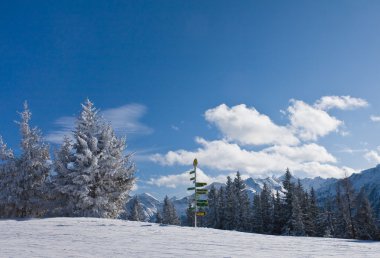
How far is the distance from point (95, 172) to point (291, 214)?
29.2 metres

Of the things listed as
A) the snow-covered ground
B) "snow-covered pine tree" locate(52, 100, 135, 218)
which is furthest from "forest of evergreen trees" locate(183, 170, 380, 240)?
the snow-covered ground

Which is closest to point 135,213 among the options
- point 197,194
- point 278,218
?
point 278,218

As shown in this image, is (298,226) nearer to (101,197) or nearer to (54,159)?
(101,197)

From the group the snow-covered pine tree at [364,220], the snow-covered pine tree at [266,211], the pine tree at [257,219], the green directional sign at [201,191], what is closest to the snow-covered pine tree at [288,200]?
the snow-covered pine tree at [266,211]

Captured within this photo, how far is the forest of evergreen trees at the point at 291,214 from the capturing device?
155ft

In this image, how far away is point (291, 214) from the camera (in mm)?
49094

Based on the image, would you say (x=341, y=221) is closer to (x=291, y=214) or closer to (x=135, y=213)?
(x=291, y=214)

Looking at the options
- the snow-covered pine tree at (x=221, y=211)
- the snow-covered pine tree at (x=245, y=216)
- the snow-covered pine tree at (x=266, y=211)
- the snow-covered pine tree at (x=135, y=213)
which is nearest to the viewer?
the snow-covered pine tree at (x=266, y=211)

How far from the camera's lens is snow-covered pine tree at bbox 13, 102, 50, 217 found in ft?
103

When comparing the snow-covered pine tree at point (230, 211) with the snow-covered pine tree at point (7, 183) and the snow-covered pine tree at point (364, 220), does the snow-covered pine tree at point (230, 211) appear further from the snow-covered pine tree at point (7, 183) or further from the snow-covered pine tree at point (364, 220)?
the snow-covered pine tree at point (7, 183)

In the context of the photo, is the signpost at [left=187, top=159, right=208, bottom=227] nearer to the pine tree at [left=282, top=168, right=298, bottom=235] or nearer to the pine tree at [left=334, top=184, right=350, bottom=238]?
the pine tree at [left=282, top=168, right=298, bottom=235]

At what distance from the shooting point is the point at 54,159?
31.7 m

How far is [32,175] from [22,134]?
404 cm

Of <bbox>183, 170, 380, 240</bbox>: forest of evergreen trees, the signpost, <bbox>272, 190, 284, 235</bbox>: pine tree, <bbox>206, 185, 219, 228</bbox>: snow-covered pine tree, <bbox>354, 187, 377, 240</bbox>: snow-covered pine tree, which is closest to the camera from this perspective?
the signpost
